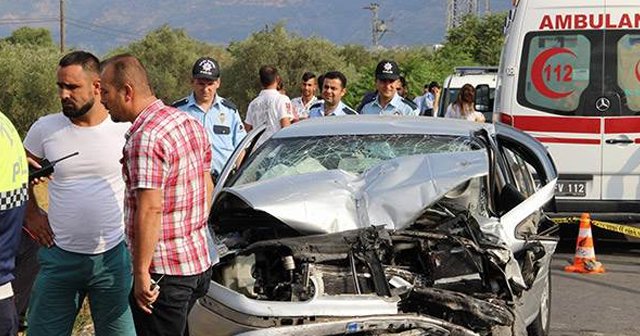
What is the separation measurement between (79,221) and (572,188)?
696 cm

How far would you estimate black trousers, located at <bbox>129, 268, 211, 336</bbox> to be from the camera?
4.52m

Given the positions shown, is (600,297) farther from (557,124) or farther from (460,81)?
(460,81)

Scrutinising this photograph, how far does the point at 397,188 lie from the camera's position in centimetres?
573

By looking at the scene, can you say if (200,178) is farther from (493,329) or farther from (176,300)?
(493,329)

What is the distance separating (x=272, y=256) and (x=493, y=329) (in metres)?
1.20

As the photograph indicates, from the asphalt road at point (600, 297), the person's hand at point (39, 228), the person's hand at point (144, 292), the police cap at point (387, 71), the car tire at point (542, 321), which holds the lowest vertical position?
the asphalt road at point (600, 297)

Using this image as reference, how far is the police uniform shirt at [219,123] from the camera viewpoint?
28.7 ft

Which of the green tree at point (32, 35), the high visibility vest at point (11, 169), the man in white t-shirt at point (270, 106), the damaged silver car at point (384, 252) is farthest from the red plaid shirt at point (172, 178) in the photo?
the green tree at point (32, 35)

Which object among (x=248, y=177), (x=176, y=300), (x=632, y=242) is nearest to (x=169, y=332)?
(x=176, y=300)

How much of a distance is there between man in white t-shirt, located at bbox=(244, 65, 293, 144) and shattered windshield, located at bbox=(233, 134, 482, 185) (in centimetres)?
340

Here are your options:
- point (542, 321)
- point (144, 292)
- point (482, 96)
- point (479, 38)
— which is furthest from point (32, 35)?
point (144, 292)

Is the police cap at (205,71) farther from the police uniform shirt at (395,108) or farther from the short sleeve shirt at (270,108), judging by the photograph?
the police uniform shirt at (395,108)

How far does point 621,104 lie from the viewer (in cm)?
1096

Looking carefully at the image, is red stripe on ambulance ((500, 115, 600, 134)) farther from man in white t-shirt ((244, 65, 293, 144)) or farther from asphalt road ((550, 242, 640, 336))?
man in white t-shirt ((244, 65, 293, 144))
